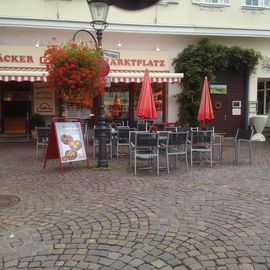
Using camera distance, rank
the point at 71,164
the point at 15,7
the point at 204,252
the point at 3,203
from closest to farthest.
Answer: the point at 204,252
the point at 3,203
the point at 71,164
the point at 15,7

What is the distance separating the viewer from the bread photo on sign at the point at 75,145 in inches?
325

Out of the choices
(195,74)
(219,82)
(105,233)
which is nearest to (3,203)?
(105,233)

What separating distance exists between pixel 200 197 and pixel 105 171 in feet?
9.45

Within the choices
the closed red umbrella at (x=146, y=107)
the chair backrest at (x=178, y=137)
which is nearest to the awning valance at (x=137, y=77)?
the closed red umbrella at (x=146, y=107)

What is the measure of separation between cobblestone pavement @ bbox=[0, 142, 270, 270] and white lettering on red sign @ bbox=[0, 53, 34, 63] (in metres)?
7.12

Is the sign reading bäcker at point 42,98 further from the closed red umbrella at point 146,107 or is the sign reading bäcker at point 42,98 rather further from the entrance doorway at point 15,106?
the closed red umbrella at point 146,107

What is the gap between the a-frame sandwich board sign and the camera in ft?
26.3

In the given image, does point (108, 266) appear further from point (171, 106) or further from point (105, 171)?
point (171, 106)

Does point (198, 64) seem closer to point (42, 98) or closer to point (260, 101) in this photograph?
point (260, 101)

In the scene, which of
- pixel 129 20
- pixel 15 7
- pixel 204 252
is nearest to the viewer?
pixel 204 252

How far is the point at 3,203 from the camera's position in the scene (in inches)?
216

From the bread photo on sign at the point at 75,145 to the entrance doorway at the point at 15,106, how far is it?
801cm

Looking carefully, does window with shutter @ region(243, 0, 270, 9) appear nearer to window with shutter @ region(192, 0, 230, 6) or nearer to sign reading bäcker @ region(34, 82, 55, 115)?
window with shutter @ region(192, 0, 230, 6)

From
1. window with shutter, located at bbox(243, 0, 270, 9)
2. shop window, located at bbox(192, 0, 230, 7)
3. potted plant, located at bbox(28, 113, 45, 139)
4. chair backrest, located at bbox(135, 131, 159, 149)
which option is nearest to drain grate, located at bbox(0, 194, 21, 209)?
chair backrest, located at bbox(135, 131, 159, 149)
